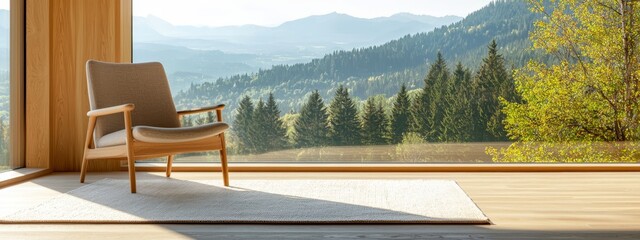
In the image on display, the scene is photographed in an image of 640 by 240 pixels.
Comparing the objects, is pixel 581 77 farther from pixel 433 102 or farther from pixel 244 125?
pixel 244 125

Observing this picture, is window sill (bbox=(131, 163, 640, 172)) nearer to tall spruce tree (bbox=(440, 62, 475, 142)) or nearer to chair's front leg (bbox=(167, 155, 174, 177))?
tall spruce tree (bbox=(440, 62, 475, 142))

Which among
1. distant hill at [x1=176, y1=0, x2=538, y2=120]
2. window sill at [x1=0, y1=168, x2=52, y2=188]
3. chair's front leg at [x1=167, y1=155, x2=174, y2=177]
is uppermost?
distant hill at [x1=176, y1=0, x2=538, y2=120]

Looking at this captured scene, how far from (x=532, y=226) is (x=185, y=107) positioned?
3.49 metres

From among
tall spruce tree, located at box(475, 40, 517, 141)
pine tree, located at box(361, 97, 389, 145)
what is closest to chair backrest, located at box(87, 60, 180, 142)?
pine tree, located at box(361, 97, 389, 145)

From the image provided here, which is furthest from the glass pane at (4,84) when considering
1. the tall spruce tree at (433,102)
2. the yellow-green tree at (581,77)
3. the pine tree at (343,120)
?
the yellow-green tree at (581,77)

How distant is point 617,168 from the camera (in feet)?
18.1

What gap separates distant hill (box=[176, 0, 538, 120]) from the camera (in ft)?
19.1

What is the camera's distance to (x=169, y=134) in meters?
4.21

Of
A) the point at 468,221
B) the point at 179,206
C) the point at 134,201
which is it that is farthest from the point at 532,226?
the point at 134,201

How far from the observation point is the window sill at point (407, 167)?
5.55m

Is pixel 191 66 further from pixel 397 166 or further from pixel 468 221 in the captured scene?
pixel 468 221

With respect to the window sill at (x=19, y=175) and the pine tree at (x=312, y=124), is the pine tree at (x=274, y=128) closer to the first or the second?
the pine tree at (x=312, y=124)

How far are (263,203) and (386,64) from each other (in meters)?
2.50

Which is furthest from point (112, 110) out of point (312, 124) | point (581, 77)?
point (581, 77)
